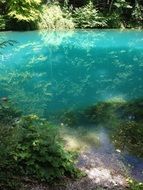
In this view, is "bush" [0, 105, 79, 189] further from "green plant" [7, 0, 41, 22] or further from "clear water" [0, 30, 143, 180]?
"green plant" [7, 0, 41, 22]

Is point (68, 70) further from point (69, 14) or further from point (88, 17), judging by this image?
point (88, 17)

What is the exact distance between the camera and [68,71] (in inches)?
567

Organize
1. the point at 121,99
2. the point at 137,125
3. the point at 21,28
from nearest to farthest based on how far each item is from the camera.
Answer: the point at 137,125
the point at 121,99
the point at 21,28

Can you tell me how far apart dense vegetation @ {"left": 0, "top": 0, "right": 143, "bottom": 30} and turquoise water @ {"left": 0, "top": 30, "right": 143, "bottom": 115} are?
4.89ft

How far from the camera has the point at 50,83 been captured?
499 inches

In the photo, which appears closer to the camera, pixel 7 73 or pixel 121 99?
pixel 121 99

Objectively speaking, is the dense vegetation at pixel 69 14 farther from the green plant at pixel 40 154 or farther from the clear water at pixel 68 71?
the green plant at pixel 40 154

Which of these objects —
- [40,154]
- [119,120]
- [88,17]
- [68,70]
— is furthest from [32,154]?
[88,17]

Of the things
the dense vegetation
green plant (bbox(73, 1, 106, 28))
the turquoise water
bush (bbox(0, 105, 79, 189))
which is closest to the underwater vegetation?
the turquoise water

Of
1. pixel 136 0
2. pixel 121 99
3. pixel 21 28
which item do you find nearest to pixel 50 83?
pixel 121 99

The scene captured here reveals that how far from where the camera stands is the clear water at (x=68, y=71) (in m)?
10.9

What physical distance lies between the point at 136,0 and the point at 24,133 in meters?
23.1

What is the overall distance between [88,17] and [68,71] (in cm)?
1215

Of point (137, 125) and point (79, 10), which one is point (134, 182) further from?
point (79, 10)
